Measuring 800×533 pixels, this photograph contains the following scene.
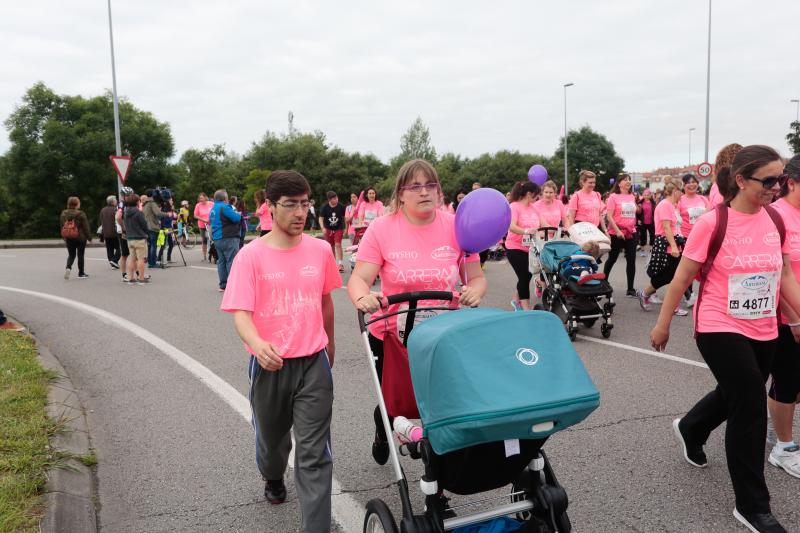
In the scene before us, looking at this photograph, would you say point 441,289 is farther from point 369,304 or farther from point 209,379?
point 209,379

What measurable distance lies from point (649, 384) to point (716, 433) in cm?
113

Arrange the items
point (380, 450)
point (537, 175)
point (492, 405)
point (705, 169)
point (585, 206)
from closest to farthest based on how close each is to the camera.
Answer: point (492, 405) < point (380, 450) < point (585, 206) < point (537, 175) < point (705, 169)

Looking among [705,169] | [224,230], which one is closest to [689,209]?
[224,230]

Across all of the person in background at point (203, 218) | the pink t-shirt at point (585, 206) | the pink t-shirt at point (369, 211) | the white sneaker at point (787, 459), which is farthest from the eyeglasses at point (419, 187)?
the person in background at point (203, 218)

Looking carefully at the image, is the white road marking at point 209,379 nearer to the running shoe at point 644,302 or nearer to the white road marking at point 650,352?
the white road marking at point 650,352

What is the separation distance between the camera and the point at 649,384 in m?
5.50

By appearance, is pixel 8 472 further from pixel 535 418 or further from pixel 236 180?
pixel 236 180

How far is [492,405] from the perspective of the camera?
6.95 feet

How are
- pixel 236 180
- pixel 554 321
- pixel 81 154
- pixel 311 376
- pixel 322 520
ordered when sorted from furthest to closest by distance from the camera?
pixel 236 180 < pixel 81 154 < pixel 311 376 < pixel 322 520 < pixel 554 321

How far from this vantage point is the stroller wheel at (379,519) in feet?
8.25

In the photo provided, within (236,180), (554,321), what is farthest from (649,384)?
(236,180)

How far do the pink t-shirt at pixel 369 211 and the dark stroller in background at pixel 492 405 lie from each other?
11.9m

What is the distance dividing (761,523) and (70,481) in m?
3.68

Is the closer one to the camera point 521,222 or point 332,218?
point 521,222
